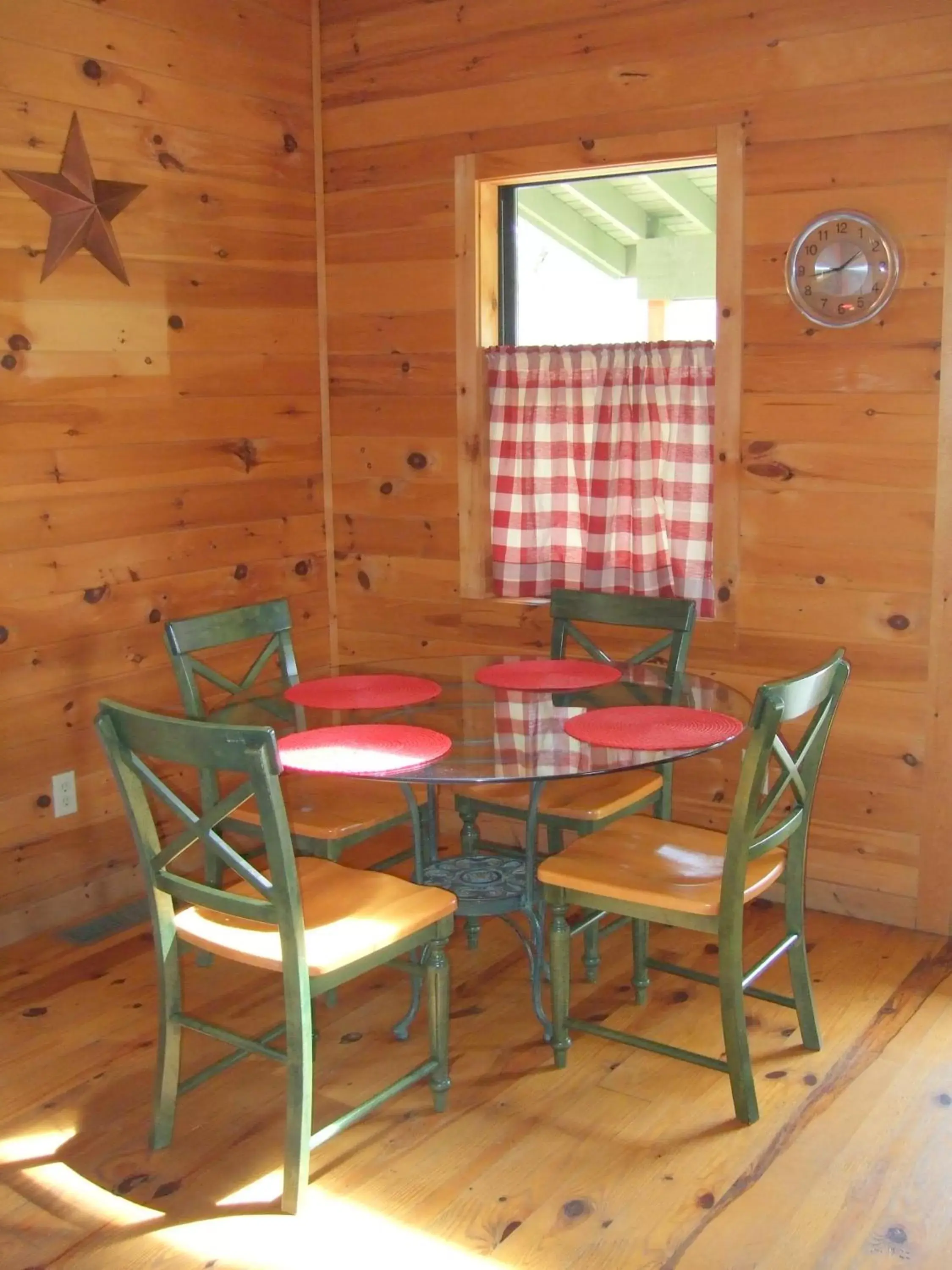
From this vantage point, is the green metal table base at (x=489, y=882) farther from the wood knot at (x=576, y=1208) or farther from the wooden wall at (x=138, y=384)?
the wooden wall at (x=138, y=384)

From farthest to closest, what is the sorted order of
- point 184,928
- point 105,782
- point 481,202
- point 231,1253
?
point 481,202 → point 105,782 → point 184,928 → point 231,1253

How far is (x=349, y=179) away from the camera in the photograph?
4230 mm

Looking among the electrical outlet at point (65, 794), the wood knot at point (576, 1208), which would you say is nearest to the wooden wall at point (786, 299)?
the electrical outlet at point (65, 794)

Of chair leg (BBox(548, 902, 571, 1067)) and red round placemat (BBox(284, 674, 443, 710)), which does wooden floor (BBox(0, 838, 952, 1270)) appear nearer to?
chair leg (BBox(548, 902, 571, 1067))

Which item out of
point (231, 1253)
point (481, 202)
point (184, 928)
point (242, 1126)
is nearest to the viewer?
point (231, 1253)

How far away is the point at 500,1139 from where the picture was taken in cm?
258

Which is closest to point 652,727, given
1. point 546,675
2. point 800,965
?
point 546,675

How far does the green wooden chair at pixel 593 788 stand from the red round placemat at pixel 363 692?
10.9 inches

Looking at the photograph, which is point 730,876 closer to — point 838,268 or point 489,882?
point 489,882

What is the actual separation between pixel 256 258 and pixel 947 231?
201 cm

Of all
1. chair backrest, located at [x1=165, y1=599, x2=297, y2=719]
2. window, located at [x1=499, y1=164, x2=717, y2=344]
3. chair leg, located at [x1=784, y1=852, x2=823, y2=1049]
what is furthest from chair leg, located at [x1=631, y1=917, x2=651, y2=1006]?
window, located at [x1=499, y1=164, x2=717, y2=344]

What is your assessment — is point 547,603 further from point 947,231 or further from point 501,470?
point 947,231

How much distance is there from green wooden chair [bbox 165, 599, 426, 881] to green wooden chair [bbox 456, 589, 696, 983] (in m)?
0.23

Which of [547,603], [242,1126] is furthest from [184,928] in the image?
[547,603]
